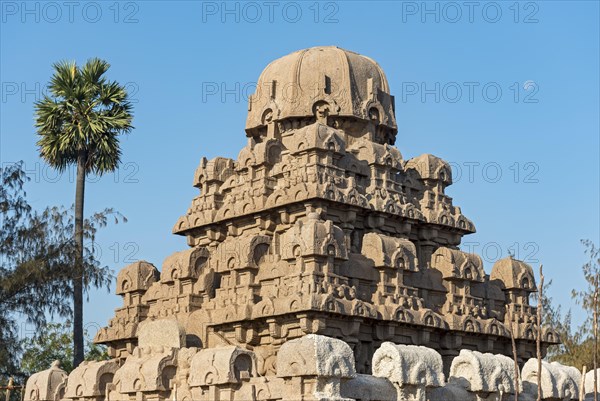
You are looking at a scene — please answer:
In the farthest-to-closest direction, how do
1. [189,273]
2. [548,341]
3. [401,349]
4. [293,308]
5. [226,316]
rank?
[548,341] → [189,273] → [226,316] → [293,308] → [401,349]

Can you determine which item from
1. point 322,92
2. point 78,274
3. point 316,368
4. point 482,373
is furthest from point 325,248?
point 78,274

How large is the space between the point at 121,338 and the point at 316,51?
32.6 ft

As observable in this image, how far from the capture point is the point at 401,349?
20078 millimetres

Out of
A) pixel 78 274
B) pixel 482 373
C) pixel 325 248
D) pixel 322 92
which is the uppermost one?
pixel 322 92

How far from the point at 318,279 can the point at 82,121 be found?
20.7 m

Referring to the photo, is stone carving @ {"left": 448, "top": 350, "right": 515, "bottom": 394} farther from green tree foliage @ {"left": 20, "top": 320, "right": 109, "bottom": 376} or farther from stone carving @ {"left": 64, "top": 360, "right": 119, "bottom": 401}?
green tree foliage @ {"left": 20, "top": 320, "right": 109, "bottom": 376}

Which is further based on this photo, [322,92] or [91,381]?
[322,92]

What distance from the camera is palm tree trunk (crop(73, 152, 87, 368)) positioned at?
36031 mm

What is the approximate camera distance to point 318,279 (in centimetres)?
2416

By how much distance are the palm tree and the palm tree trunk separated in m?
0.09

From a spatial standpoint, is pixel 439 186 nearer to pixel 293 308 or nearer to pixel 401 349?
pixel 293 308

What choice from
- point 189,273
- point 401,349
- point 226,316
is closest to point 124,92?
point 189,273

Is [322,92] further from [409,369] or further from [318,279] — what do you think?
[409,369]

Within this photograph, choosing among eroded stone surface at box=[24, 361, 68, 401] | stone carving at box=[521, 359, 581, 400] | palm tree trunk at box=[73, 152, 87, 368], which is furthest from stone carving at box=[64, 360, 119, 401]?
palm tree trunk at box=[73, 152, 87, 368]
